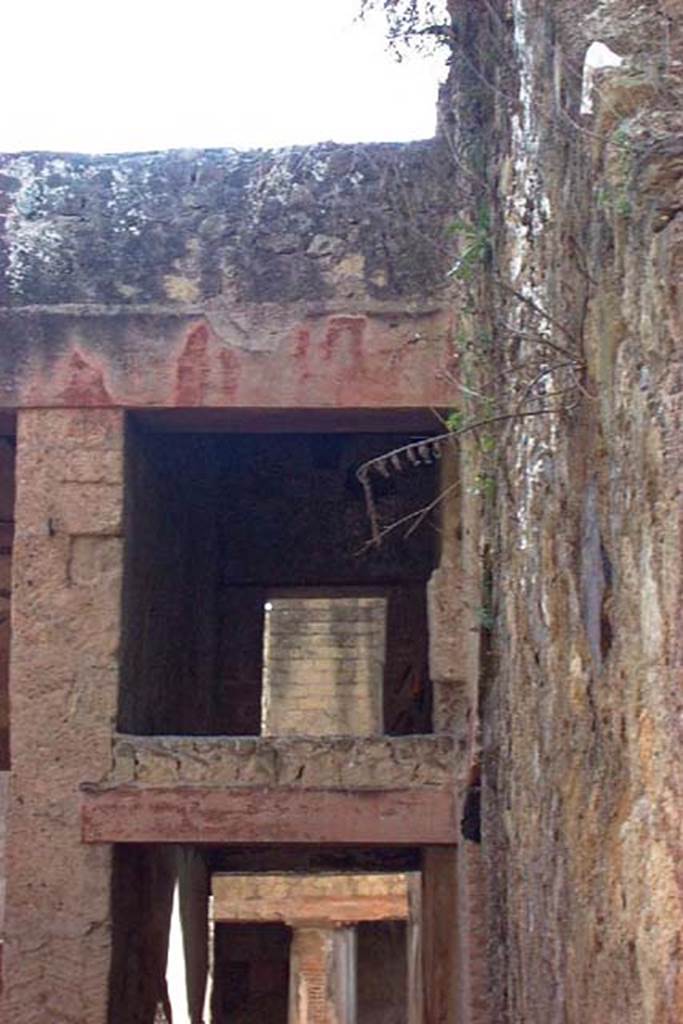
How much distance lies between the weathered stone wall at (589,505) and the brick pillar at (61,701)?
5.95 ft

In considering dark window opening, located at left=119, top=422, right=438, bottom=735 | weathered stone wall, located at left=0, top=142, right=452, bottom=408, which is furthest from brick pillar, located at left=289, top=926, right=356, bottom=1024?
weathered stone wall, located at left=0, top=142, right=452, bottom=408

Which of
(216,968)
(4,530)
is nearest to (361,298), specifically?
(4,530)

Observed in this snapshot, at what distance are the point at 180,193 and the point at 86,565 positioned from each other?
5.27 feet

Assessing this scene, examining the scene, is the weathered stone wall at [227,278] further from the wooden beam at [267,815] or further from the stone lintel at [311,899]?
the stone lintel at [311,899]

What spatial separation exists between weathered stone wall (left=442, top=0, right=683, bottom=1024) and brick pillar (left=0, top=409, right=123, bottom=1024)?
181 cm

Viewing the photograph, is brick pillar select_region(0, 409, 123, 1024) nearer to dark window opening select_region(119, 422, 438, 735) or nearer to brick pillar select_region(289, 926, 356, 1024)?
dark window opening select_region(119, 422, 438, 735)

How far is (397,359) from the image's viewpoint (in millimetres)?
6316

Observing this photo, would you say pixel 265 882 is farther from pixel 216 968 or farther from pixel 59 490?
pixel 59 490

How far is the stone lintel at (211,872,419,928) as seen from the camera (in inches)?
483

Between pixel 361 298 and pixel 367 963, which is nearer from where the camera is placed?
pixel 361 298

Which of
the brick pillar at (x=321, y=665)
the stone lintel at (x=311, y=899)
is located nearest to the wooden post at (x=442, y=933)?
the stone lintel at (x=311, y=899)

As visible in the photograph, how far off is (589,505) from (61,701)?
3.44m

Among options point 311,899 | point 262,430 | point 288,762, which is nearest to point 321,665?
point 311,899

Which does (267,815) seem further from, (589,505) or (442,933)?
(589,505)
